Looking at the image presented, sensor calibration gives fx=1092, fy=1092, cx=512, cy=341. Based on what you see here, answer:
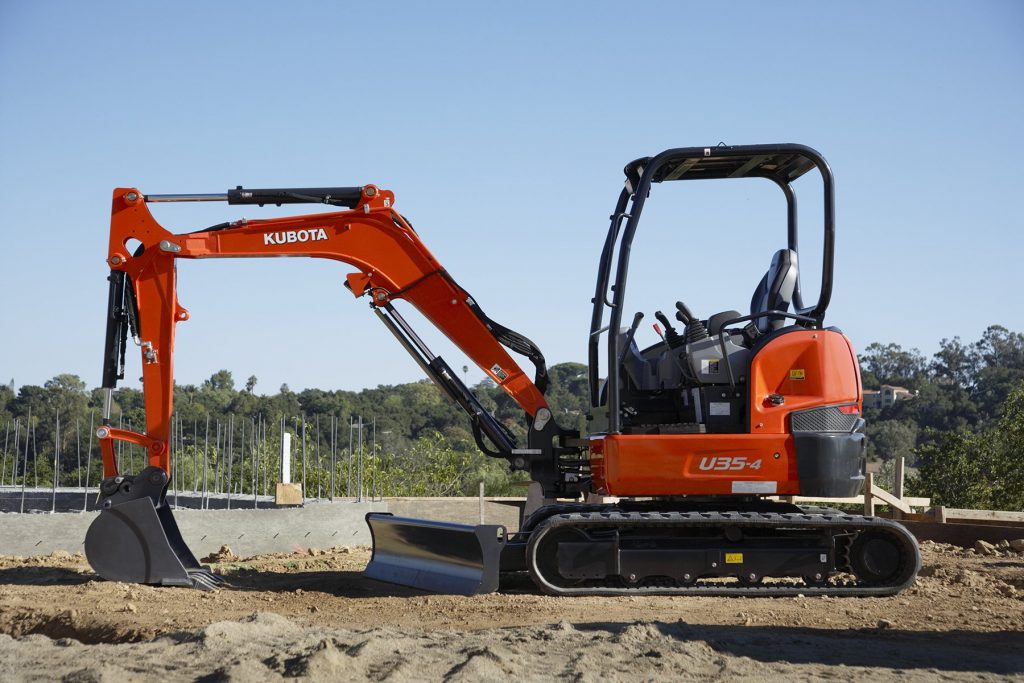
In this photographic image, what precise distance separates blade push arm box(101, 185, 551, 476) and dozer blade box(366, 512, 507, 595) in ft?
4.26

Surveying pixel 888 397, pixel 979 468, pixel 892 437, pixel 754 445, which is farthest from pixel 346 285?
pixel 888 397

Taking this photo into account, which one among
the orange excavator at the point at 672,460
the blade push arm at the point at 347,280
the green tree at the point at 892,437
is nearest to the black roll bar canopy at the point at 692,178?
the orange excavator at the point at 672,460

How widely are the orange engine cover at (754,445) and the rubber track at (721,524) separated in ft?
0.69

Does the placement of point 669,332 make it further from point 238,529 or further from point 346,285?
point 238,529

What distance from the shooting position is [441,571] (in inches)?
345

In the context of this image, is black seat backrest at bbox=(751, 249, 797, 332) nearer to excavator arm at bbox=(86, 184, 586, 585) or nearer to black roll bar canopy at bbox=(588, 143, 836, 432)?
black roll bar canopy at bbox=(588, 143, 836, 432)

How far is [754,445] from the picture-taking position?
27.5 feet

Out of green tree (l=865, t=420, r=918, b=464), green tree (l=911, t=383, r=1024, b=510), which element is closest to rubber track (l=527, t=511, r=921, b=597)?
green tree (l=911, t=383, r=1024, b=510)

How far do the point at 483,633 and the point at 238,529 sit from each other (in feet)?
20.8

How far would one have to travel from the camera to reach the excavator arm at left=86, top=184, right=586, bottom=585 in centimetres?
958

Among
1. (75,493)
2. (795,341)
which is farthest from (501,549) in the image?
(75,493)

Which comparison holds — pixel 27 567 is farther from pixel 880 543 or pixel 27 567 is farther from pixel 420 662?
pixel 880 543

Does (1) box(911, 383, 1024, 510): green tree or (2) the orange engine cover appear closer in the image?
(2) the orange engine cover

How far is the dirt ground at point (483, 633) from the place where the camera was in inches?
215
